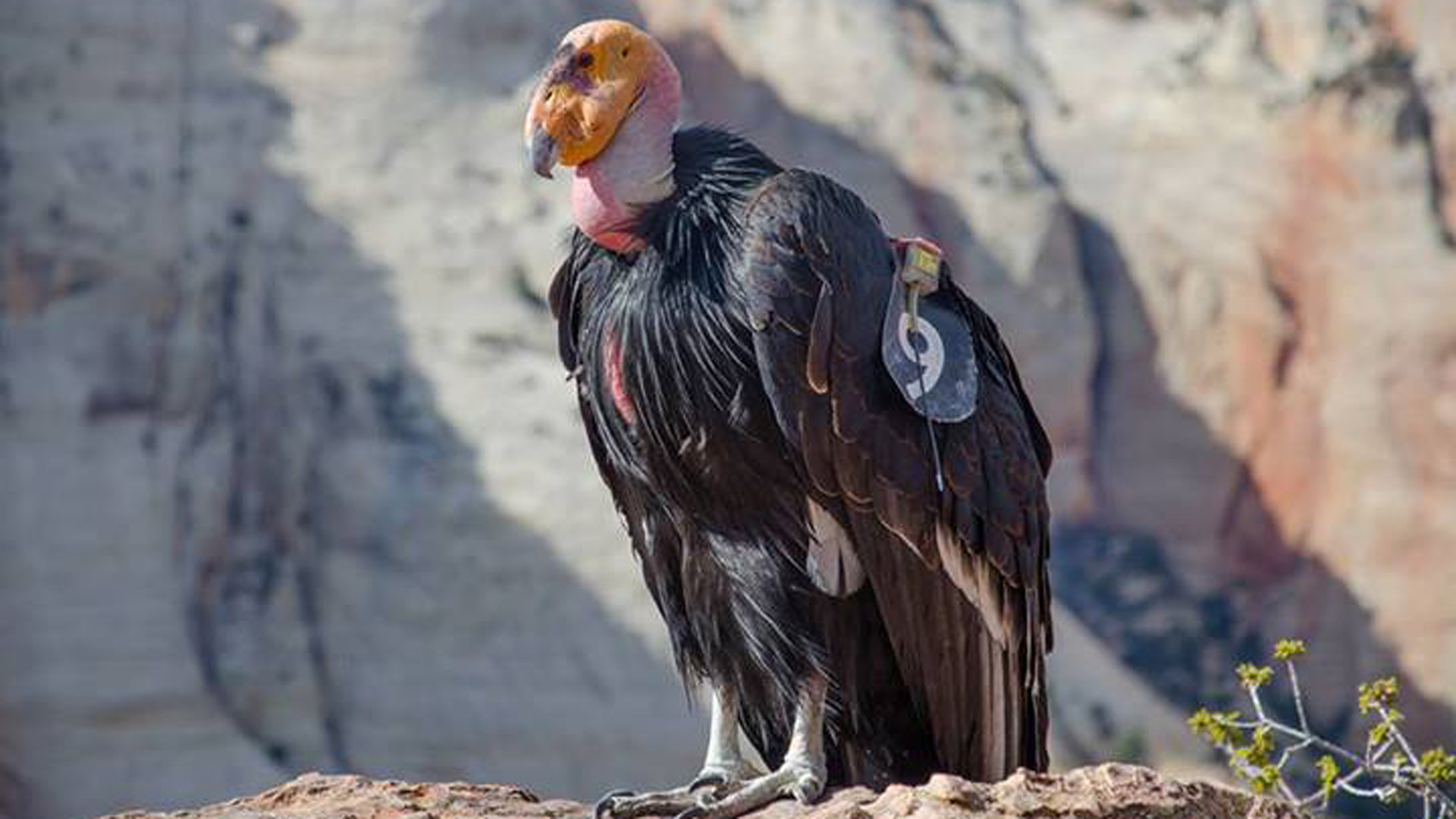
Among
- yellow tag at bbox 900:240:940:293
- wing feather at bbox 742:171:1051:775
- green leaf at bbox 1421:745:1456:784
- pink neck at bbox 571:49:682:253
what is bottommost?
green leaf at bbox 1421:745:1456:784

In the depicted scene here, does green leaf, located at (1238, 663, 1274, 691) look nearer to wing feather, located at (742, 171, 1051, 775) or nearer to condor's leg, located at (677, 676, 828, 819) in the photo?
wing feather, located at (742, 171, 1051, 775)

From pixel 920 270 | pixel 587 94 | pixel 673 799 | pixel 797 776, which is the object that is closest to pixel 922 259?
pixel 920 270

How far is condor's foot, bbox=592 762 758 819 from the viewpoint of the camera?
29.2 ft

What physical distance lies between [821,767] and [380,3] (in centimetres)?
3222

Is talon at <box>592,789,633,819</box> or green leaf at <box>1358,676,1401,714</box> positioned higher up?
green leaf at <box>1358,676,1401,714</box>

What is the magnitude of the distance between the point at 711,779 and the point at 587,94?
1.73 metres

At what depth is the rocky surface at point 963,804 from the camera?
820 cm

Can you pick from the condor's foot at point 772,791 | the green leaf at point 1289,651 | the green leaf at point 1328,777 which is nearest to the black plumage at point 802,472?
the condor's foot at point 772,791

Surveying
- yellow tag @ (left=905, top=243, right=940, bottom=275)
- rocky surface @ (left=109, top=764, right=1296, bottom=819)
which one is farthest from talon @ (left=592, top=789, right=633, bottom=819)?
yellow tag @ (left=905, top=243, right=940, bottom=275)

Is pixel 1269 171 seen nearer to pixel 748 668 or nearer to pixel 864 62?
pixel 864 62

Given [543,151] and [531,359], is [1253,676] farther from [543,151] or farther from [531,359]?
[531,359]

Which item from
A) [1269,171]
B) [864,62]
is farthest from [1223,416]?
[864,62]

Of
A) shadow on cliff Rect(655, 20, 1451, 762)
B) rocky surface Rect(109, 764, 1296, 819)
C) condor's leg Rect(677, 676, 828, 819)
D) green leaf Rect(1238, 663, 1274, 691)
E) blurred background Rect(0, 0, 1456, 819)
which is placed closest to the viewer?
rocky surface Rect(109, 764, 1296, 819)

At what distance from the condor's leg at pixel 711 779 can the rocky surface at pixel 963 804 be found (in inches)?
5.6
